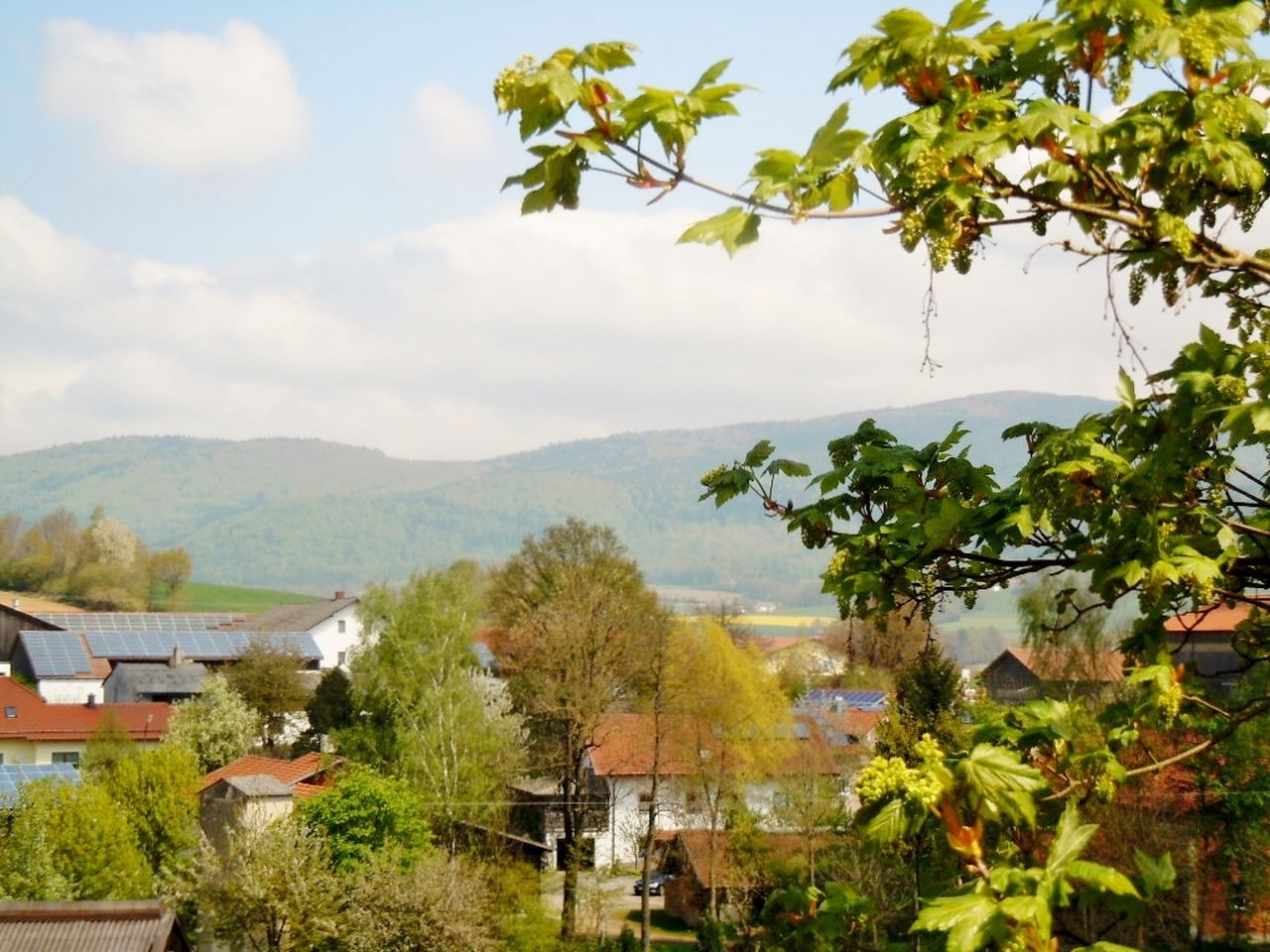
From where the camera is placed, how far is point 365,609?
53.0m

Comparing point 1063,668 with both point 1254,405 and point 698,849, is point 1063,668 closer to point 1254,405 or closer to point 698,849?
point 698,849

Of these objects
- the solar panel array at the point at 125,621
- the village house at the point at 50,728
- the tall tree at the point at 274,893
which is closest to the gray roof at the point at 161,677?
the village house at the point at 50,728

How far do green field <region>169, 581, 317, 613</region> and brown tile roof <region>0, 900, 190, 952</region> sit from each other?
12282cm

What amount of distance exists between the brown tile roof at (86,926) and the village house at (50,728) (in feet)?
99.1

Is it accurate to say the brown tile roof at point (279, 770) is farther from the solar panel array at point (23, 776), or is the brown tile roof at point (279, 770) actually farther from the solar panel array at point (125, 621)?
the solar panel array at point (125, 621)

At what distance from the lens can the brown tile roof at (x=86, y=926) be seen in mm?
26359

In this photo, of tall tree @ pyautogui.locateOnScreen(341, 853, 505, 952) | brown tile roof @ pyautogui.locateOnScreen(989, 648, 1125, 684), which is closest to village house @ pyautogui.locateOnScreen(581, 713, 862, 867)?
tall tree @ pyautogui.locateOnScreen(341, 853, 505, 952)

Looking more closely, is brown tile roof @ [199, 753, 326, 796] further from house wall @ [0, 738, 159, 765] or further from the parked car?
house wall @ [0, 738, 159, 765]

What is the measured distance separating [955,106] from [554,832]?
5321cm

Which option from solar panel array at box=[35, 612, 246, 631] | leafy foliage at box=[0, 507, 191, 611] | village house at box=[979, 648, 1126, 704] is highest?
leafy foliage at box=[0, 507, 191, 611]

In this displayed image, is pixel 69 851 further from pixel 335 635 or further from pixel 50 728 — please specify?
pixel 335 635

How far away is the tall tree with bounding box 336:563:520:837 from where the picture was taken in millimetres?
42719

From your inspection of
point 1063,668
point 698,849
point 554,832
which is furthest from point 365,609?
point 1063,668

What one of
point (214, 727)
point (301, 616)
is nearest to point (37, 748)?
point (214, 727)
